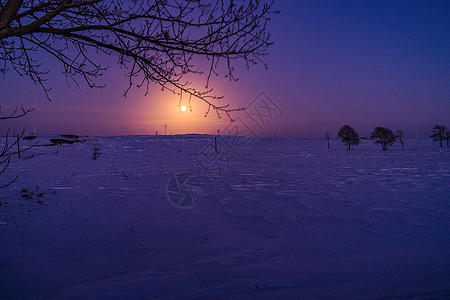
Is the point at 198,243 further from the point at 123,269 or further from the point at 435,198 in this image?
the point at 435,198

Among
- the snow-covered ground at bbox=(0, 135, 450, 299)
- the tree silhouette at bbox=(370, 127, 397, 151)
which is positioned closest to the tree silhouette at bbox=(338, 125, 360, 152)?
the tree silhouette at bbox=(370, 127, 397, 151)

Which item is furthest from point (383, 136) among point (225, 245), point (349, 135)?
point (225, 245)

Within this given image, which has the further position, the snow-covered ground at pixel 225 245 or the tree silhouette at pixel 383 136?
the tree silhouette at pixel 383 136

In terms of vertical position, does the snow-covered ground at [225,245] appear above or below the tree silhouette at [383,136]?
below

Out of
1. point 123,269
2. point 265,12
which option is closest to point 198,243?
point 123,269

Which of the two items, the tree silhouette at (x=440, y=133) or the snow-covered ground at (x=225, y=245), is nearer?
the snow-covered ground at (x=225, y=245)

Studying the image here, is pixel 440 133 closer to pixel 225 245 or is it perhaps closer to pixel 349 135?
pixel 349 135

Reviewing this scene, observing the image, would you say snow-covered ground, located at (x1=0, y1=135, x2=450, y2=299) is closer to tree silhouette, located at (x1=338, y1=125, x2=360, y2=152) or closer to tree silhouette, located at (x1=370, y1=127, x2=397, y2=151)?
tree silhouette, located at (x1=338, y1=125, x2=360, y2=152)

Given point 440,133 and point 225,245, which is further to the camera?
point 440,133

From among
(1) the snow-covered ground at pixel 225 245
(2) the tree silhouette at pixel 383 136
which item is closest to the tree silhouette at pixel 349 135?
(2) the tree silhouette at pixel 383 136

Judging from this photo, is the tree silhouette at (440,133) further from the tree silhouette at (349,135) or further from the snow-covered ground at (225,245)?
the snow-covered ground at (225,245)

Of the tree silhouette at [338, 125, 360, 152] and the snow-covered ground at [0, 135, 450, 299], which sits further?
the tree silhouette at [338, 125, 360, 152]

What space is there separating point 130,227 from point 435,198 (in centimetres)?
804

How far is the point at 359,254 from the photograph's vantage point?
3846 mm
